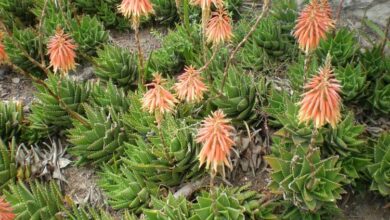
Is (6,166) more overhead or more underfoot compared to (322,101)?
more underfoot

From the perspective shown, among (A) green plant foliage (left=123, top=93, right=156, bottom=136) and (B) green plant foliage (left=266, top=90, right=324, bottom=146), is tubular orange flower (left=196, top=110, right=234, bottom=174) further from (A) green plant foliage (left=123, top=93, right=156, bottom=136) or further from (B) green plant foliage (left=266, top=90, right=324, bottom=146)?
(A) green plant foliage (left=123, top=93, right=156, bottom=136)

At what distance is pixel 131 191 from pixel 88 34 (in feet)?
7.61

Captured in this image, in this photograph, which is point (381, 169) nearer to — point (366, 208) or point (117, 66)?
point (366, 208)

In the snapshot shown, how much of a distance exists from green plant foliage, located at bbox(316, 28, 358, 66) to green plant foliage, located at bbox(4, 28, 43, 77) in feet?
10.7

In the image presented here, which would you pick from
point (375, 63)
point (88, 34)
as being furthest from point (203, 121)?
point (88, 34)

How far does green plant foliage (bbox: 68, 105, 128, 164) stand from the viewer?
4.79m

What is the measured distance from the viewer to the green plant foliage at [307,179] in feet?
12.7

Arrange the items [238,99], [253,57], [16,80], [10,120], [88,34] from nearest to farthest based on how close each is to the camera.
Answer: [238,99], [10,120], [253,57], [88,34], [16,80]

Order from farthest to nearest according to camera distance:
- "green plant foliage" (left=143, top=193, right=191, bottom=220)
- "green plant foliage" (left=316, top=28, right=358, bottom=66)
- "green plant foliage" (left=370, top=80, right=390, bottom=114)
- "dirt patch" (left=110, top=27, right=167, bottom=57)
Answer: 1. "dirt patch" (left=110, top=27, right=167, bottom=57)
2. "green plant foliage" (left=316, top=28, right=358, bottom=66)
3. "green plant foliage" (left=370, top=80, right=390, bottom=114)
4. "green plant foliage" (left=143, top=193, right=191, bottom=220)

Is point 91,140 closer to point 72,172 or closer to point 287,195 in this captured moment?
point 72,172

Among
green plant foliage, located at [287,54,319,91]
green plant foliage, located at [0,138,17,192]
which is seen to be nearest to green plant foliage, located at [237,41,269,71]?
green plant foliage, located at [287,54,319,91]

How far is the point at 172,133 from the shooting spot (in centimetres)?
446

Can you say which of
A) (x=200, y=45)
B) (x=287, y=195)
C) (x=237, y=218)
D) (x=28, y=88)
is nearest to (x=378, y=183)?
(x=287, y=195)

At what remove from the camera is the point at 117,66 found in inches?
215
